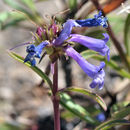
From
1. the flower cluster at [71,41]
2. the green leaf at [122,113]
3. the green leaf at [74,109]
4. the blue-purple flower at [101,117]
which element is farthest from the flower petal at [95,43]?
the blue-purple flower at [101,117]

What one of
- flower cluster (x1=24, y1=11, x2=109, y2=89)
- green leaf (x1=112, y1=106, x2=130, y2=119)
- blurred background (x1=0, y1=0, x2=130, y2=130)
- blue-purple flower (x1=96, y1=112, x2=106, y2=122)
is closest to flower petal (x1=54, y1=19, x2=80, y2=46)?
flower cluster (x1=24, y1=11, x2=109, y2=89)

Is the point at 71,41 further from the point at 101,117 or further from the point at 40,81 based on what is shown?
the point at 40,81

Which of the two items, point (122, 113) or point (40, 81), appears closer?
point (122, 113)

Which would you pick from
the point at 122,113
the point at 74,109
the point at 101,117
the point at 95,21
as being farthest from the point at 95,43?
the point at 101,117

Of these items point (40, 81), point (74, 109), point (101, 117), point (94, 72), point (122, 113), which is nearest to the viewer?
point (94, 72)

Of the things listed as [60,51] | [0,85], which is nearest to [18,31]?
[0,85]

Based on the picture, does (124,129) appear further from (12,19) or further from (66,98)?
→ (12,19)

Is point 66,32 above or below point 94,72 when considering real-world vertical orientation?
above
